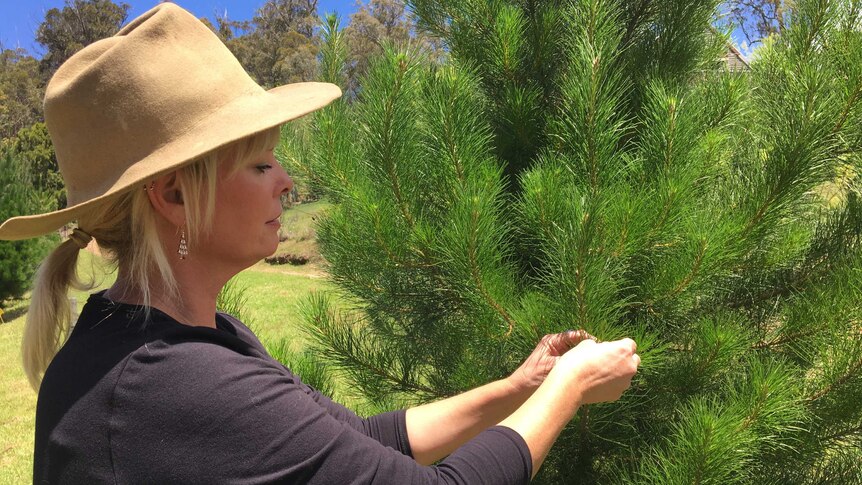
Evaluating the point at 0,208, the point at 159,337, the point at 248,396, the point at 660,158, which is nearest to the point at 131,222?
the point at 159,337

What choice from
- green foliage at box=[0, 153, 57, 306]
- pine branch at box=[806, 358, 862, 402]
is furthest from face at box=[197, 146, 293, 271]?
green foliage at box=[0, 153, 57, 306]

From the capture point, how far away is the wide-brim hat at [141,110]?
3.47 ft

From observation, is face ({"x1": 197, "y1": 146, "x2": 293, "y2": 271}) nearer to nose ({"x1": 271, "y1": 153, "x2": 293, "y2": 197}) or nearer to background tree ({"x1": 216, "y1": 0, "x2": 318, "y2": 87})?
nose ({"x1": 271, "y1": 153, "x2": 293, "y2": 197})

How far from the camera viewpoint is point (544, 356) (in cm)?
140

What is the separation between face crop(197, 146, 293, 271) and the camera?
1.12 metres

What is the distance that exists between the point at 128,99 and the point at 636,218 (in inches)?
36.8

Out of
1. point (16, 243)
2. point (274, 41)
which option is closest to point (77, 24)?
point (274, 41)

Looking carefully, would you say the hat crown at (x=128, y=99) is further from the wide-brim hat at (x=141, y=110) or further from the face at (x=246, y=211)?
the face at (x=246, y=211)

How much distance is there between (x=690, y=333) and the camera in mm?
1521

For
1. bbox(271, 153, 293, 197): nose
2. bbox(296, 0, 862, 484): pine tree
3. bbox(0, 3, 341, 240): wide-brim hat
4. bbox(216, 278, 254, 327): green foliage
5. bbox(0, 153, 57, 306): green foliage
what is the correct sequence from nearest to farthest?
bbox(0, 3, 341, 240): wide-brim hat → bbox(271, 153, 293, 197): nose → bbox(296, 0, 862, 484): pine tree → bbox(216, 278, 254, 327): green foliage → bbox(0, 153, 57, 306): green foliage

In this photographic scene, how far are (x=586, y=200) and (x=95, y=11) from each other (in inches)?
1298

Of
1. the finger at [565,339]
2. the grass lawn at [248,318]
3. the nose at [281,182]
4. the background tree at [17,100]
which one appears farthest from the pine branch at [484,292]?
the background tree at [17,100]

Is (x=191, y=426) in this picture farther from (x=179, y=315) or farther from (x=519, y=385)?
(x=519, y=385)

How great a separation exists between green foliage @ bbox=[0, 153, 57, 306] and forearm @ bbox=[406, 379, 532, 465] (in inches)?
399
